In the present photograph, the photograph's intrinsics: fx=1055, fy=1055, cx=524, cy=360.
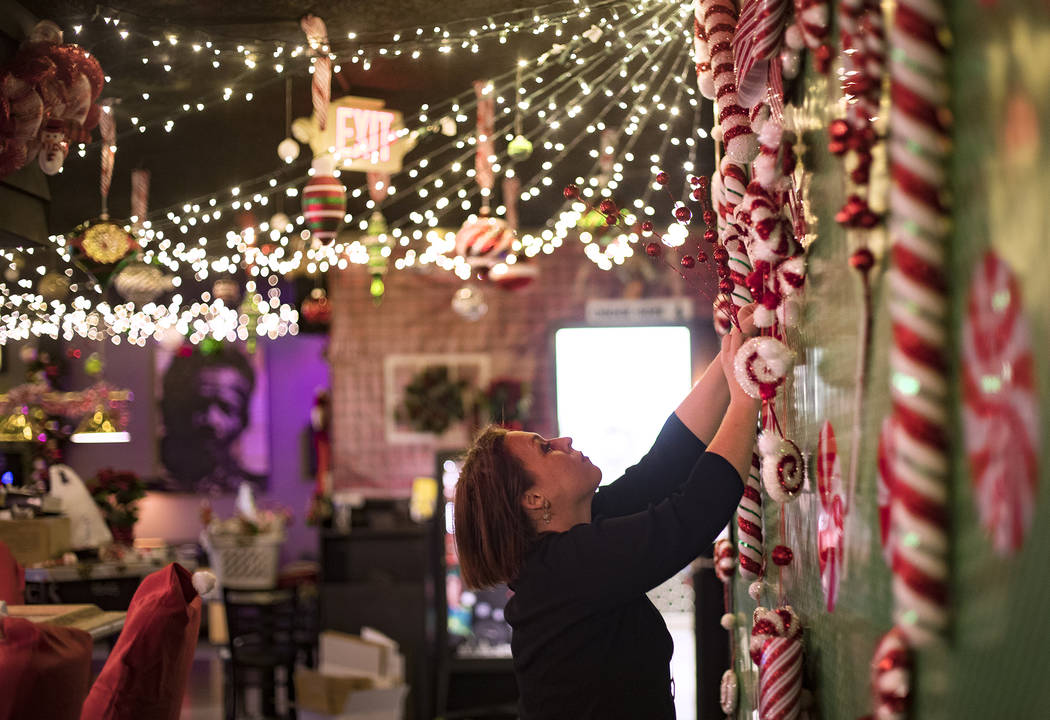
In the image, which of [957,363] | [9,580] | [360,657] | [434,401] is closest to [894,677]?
[957,363]

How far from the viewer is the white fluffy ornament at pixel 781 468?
1.63 metres

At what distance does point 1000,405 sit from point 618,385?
238 inches

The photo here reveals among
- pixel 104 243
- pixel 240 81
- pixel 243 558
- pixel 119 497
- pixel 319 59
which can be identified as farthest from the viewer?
pixel 243 558

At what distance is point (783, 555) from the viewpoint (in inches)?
69.4

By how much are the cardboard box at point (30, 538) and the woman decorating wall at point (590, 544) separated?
124 inches

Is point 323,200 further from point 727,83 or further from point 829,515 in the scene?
point 829,515

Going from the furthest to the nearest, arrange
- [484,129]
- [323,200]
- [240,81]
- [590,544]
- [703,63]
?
[240,81] < [484,129] < [323,200] < [703,63] < [590,544]

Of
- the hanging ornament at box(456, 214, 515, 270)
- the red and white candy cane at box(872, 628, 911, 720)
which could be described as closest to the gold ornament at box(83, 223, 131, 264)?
the hanging ornament at box(456, 214, 515, 270)

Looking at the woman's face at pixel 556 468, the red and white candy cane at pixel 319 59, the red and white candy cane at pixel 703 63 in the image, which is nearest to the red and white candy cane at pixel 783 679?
the woman's face at pixel 556 468

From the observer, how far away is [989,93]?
856 millimetres

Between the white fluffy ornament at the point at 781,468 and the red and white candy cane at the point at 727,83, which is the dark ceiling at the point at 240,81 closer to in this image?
the red and white candy cane at the point at 727,83

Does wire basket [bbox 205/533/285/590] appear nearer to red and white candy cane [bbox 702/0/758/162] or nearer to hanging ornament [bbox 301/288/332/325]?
hanging ornament [bbox 301/288/332/325]

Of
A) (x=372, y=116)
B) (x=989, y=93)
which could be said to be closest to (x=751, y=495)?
(x=989, y=93)

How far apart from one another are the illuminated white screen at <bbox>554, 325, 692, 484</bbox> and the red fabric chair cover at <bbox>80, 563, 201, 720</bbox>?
417cm
